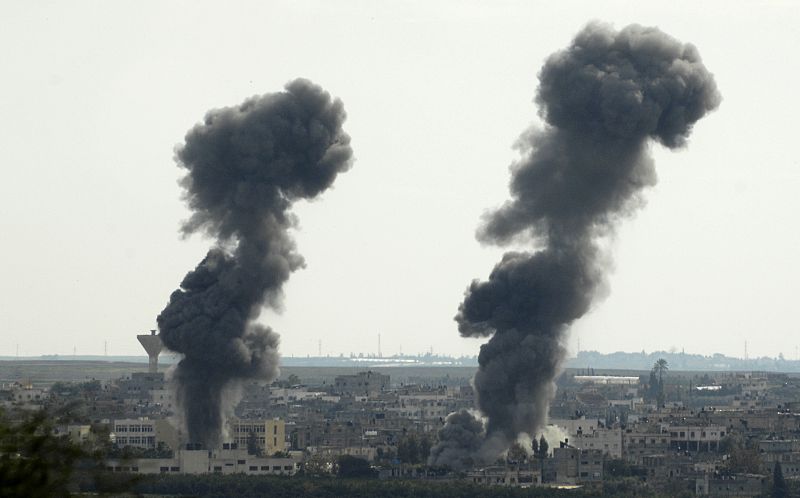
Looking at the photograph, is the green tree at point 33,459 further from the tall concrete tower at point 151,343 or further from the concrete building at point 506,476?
the tall concrete tower at point 151,343

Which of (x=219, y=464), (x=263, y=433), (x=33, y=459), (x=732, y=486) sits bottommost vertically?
(x=732, y=486)

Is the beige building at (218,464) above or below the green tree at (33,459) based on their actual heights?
below

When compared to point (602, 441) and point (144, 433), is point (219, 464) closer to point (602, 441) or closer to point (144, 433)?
point (144, 433)

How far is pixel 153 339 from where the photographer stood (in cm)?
16175

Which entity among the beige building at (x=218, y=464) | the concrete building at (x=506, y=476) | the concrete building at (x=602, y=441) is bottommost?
the concrete building at (x=506, y=476)

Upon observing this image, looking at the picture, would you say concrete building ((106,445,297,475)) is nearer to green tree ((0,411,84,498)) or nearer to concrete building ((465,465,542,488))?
concrete building ((465,465,542,488))

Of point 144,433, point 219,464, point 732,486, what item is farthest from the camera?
point 144,433

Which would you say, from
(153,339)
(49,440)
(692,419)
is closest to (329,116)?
(692,419)

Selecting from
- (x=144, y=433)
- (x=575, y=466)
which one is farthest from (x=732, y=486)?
(x=144, y=433)

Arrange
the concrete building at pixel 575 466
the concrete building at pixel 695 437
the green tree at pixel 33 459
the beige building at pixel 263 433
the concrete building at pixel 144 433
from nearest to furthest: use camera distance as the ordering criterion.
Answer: the green tree at pixel 33 459
the concrete building at pixel 575 466
the concrete building at pixel 144 433
the beige building at pixel 263 433
the concrete building at pixel 695 437

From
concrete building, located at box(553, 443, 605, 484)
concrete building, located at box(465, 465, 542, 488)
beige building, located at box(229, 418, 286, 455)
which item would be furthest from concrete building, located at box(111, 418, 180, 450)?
concrete building, located at box(553, 443, 605, 484)

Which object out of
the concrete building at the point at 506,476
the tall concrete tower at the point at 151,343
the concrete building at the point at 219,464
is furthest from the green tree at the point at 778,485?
the tall concrete tower at the point at 151,343

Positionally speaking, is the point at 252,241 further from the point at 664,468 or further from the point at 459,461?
the point at 664,468

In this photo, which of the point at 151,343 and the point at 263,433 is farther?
the point at 151,343
